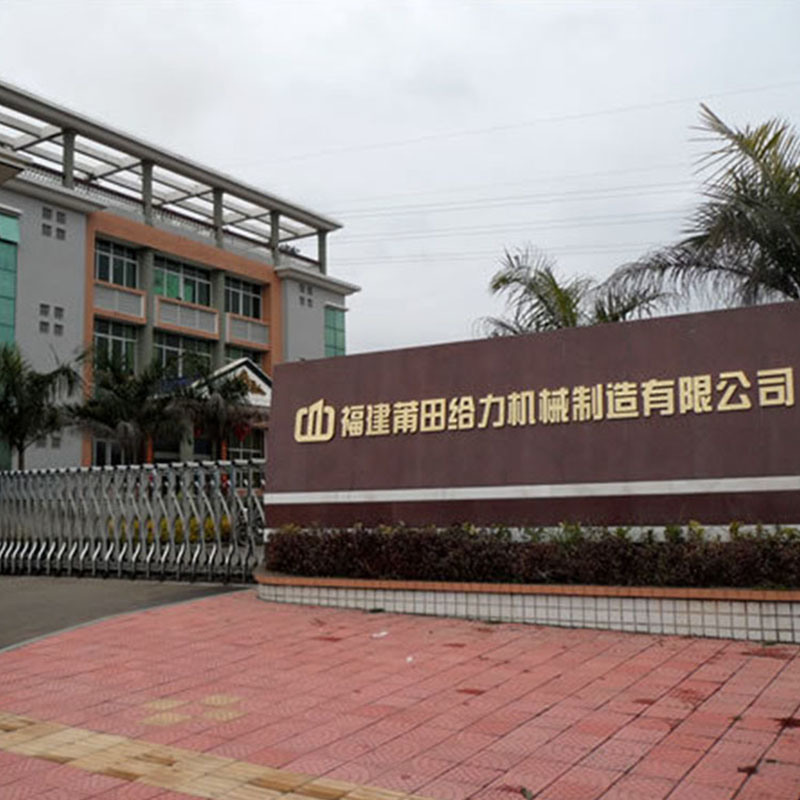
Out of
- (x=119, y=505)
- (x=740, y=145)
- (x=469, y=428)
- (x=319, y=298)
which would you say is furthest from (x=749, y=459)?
(x=319, y=298)

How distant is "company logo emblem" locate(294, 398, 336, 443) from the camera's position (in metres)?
9.30

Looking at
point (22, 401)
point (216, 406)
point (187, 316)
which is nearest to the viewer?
point (22, 401)

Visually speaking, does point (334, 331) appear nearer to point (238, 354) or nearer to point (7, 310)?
point (238, 354)

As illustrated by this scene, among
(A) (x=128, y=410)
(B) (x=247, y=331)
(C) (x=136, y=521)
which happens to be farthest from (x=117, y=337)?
(C) (x=136, y=521)

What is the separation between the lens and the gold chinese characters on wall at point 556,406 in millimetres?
7148

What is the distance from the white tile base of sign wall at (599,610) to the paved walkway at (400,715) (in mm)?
145

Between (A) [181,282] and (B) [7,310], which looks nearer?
(B) [7,310]

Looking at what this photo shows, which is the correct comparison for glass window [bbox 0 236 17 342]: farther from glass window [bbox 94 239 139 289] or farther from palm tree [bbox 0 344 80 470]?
palm tree [bbox 0 344 80 470]

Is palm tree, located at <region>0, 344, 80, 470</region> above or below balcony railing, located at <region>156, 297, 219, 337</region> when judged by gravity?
below

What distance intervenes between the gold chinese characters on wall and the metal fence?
143 cm

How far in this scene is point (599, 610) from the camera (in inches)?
272

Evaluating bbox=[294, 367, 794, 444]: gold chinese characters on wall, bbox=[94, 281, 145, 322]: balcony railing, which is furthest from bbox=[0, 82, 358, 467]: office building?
bbox=[294, 367, 794, 444]: gold chinese characters on wall

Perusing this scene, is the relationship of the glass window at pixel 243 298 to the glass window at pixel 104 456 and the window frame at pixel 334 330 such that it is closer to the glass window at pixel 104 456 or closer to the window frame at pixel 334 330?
the window frame at pixel 334 330

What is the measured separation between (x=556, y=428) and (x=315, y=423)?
2.66m
